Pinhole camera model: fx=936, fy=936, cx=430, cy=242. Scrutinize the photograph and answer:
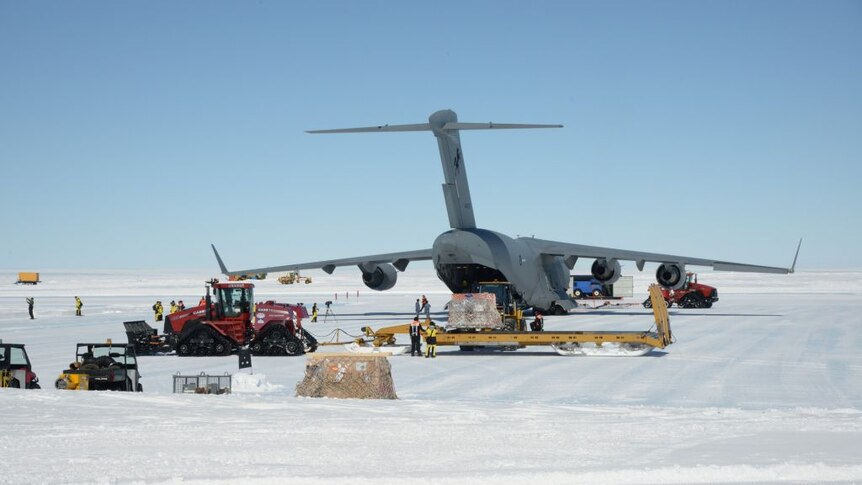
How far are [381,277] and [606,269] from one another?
9.52 m

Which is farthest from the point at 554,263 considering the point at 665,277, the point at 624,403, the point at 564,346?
the point at 624,403

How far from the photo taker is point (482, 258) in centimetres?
3123

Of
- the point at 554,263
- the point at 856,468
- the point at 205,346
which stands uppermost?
the point at 554,263

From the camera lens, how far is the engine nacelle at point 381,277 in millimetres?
39688

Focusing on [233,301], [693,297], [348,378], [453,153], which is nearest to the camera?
[348,378]

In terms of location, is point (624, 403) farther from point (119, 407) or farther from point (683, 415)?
point (119, 407)

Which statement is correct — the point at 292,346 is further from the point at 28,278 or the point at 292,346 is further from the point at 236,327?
the point at 28,278

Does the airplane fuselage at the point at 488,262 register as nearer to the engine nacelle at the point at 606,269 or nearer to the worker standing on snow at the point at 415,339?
the engine nacelle at the point at 606,269

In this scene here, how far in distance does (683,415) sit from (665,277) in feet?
91.5

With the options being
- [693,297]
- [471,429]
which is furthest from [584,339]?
[693,297]

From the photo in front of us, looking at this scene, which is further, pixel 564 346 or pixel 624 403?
pixel 564 346

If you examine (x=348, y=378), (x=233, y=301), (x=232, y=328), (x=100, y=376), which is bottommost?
(x=348, y=378)

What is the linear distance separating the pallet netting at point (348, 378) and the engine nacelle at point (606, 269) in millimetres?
25811

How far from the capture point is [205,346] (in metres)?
24.2
